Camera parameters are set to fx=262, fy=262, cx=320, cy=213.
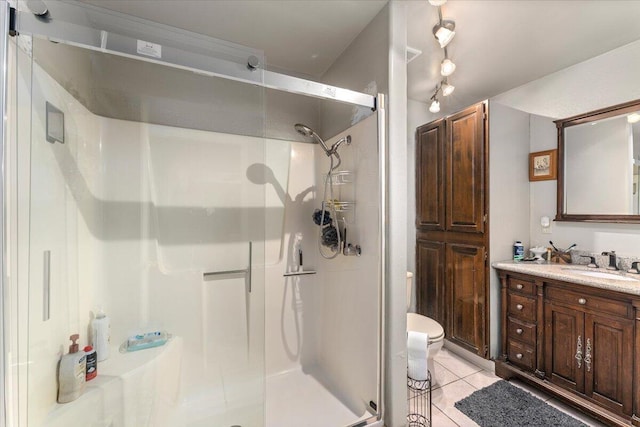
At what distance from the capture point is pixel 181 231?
71.4 inches

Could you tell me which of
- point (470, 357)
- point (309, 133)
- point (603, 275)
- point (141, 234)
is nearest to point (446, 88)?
point (309, 133)

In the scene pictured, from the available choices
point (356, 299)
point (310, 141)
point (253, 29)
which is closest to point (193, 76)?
point (253, 29)

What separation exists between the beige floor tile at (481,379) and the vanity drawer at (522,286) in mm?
738

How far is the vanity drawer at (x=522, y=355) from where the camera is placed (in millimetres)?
1999

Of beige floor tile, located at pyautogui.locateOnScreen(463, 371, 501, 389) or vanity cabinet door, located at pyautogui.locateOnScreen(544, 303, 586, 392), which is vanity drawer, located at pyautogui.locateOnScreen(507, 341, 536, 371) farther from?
beige floor tile, located at pyautogui.locateOnScreen(463, 371, 501, 389)

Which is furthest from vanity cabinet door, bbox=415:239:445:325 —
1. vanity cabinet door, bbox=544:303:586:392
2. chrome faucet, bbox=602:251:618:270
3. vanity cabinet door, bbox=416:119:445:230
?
chrome faucet, bbox=602:251:618:270

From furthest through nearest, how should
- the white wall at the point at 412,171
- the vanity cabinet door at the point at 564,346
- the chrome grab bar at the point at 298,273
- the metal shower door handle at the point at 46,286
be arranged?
the white wall at the point at 412,171
the chrome grab bar at the point at 298,273
the vanity cabinet door at the point at 564,346
the metal shower door handle at the point at 46,286

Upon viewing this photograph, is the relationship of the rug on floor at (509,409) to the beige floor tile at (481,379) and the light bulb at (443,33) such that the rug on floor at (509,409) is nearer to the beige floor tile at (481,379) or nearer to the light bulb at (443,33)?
the beige floor tile at (481,379)

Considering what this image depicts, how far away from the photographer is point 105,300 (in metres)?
1.58

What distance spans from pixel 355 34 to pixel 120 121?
5.27ft

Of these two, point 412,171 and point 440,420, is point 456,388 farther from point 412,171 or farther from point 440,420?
point 412,171

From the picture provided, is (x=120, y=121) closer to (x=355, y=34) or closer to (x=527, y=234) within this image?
(x=355, y=34)

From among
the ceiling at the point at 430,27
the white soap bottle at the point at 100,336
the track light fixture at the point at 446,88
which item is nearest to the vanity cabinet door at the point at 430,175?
the track light fixture at the point at 446,88

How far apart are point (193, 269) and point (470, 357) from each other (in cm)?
248
